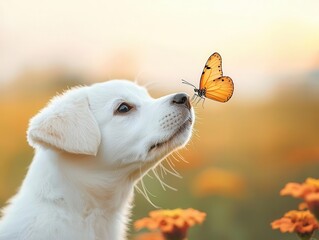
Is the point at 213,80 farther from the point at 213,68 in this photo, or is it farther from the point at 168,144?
the point at 168,144

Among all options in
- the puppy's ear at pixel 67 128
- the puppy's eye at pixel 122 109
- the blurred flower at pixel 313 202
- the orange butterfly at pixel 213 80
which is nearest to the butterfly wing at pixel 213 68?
the orange butterfly at pixel 213 80

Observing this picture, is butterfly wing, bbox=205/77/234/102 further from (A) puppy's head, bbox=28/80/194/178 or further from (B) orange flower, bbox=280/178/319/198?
(B) orange flower, bbox=280/178/319/198

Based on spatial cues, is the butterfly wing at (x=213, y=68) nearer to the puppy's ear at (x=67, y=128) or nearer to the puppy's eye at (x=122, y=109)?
the puppy's eye at (x=122, y=109)

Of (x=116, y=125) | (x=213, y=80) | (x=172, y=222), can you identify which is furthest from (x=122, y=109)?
(x=172, y=222)

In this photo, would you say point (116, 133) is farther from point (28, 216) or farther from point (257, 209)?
point (257, 209)

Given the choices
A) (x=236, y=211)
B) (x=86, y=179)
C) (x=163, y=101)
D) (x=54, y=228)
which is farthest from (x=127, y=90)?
(x=236, y=211)

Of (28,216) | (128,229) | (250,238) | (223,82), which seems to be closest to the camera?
(223,82)

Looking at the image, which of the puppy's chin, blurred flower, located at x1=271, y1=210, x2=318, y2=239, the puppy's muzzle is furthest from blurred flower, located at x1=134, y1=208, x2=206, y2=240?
the puppy's muzzle
